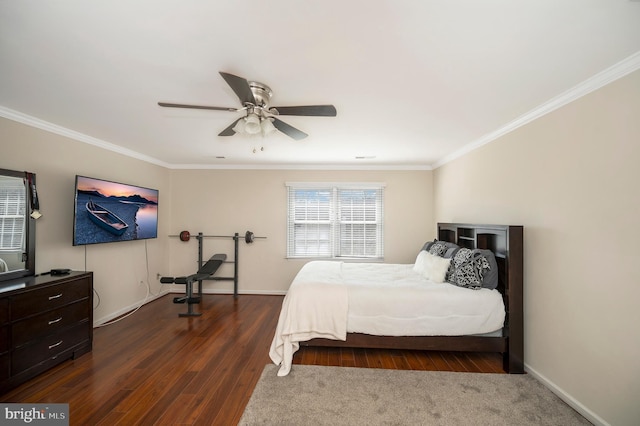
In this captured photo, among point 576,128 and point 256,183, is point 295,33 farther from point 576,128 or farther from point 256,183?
point 256,183

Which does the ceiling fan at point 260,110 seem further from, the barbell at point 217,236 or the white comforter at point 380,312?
the barbell at point 217,236

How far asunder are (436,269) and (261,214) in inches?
131

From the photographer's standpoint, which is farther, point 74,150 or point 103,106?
point 74,150

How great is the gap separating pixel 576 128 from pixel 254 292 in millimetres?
4981

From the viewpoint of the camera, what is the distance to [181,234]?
500 cm

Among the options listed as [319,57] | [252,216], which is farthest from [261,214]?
[319,57]

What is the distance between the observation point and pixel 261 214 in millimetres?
5117

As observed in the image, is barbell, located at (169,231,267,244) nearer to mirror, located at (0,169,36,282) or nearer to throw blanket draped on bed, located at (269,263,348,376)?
mirror, located at (0,169,36,282)

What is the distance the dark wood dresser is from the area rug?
198cm

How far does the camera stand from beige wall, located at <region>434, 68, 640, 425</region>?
171 centimetres

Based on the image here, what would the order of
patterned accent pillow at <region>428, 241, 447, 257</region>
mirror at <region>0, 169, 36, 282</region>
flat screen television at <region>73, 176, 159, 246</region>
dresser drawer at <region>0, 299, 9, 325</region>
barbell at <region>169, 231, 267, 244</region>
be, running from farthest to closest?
barbell at <region>169, 231, 267, 244</region> → patterned accent pillow at <region>428, 241, 447, 257</region> → flat screen television at <region>73, 176, 159, 246</region> → mirror at <region>0, 169, 36, 282</region> → dresser drawer at <region>0, 299, 9, 325</region>

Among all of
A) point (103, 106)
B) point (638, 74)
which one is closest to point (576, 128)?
point (638, 74)

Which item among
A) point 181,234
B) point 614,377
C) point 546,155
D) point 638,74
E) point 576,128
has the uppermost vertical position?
point 638,74
